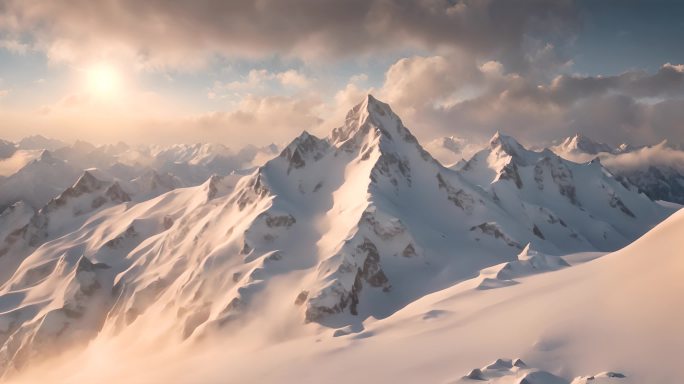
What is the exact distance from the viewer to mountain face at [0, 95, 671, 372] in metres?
109

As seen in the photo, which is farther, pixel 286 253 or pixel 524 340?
pixel 286 253

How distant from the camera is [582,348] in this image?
4738cm

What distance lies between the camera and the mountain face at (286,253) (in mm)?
108625

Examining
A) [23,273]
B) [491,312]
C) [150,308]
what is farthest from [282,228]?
[23,273]

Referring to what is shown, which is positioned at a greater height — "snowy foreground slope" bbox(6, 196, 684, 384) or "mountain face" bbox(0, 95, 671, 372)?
"mountain face" bbox(0, 95, 671, 372)

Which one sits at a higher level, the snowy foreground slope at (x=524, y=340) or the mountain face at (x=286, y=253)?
the mountain face at (x=286, y=253)

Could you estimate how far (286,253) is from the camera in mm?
125375

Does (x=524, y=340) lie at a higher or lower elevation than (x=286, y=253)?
lower

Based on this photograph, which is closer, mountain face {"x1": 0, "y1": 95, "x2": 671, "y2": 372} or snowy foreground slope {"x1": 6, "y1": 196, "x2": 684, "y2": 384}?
snowy foreground slope {"x1": 6, "y1": 196, "x2": 684, "y2": 384}

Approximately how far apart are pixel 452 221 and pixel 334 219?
157 ft

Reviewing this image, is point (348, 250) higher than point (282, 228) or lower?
lower

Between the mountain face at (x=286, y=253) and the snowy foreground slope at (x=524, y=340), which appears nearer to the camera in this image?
the snowy foreground slope at (x=524, y=340)

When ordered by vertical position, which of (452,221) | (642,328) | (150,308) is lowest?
(642,328)

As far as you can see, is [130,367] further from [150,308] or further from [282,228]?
[282,228]
